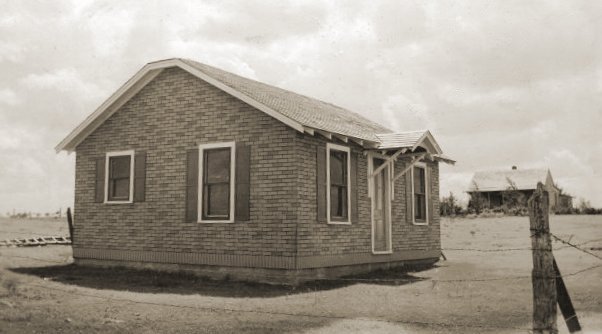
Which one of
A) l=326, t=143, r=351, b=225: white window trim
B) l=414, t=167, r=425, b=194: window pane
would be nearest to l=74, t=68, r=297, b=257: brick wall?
l=326, t=143, r=351, b=225: white window trim

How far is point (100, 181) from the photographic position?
691 inches

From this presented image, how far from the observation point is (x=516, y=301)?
12.2m

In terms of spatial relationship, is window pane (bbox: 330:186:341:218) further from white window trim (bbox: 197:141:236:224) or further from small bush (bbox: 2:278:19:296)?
small bush (bbox: 2:278:19:296)

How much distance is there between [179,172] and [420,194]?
319 inches

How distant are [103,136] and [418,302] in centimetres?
1014

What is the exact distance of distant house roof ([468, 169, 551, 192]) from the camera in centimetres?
5647

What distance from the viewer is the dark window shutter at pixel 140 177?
16.6m

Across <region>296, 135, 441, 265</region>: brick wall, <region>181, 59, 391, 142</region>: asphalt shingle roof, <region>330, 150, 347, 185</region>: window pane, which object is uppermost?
<region>181, 59, 391, 142</region>: asphalt shingle roof

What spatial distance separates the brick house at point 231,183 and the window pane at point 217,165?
0.03 m

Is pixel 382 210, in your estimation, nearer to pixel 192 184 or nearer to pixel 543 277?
pixel 192 184

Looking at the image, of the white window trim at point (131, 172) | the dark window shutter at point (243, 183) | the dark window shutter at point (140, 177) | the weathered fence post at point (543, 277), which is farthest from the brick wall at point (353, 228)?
the weathered fence post at point (543, 277)

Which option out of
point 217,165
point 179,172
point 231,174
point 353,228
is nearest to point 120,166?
point 179,172

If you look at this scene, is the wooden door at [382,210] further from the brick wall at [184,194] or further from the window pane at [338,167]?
the window pane at [338,167]

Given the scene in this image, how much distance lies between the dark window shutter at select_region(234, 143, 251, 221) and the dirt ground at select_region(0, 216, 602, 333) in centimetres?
162
